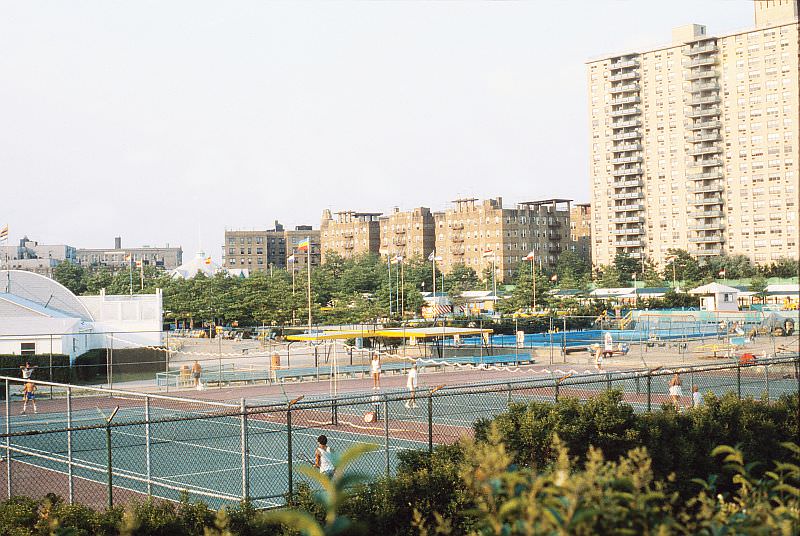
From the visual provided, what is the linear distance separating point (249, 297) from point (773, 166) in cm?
8350

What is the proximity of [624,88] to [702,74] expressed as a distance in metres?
13.3

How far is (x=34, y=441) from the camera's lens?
91.0ft

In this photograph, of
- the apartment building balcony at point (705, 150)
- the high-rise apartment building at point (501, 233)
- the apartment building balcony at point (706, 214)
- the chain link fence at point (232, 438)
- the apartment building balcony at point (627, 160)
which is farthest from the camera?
the high-rise apartment building at point (501, 233)

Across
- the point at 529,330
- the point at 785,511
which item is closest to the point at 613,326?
the point at 529,330

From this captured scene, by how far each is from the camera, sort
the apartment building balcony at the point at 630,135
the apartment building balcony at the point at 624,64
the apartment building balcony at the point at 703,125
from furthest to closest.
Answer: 1. the apartment building balcony at the point at 630,135
2. the apartment building balcony at the point at 624,64
3. the apartment building balcony at the point at 703,125

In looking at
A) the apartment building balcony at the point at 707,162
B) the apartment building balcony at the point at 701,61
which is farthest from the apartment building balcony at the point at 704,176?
the apartment building balcony at the point at 701,61

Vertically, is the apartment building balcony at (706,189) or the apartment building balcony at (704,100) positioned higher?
the apartment building balcony at (704,100)

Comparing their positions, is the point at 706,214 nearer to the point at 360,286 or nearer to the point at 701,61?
the point at 701,61

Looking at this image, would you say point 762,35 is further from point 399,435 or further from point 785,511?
point 785,511

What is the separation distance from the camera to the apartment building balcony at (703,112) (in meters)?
140

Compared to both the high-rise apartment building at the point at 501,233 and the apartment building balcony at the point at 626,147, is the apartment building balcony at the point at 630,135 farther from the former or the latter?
the high-rise apartment building at the point at 501,233

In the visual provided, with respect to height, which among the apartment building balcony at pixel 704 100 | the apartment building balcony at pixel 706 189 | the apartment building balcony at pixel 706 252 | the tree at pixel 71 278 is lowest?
the tree at pixel 71 278

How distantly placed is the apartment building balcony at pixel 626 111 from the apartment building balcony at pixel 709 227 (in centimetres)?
2029

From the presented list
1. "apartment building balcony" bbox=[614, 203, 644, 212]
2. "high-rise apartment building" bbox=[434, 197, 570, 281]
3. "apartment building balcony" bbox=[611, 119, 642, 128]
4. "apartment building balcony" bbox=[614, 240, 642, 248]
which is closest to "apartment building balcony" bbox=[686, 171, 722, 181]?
"apartment building balcony" bbox=[614, 203, 644, 212]
